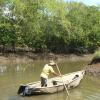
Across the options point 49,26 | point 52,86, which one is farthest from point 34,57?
point 52,86

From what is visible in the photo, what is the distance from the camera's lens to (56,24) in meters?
49.9

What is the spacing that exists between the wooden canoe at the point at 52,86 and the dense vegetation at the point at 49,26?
21432 millimetres

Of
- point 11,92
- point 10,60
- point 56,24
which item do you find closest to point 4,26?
point 10,60

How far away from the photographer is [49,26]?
49.4 meters

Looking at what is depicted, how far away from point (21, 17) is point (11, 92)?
79.6 ft

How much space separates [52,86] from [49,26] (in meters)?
27.8

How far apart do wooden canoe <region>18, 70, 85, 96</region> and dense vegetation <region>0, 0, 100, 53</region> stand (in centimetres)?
2143

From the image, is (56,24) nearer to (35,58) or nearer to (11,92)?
(35,58)

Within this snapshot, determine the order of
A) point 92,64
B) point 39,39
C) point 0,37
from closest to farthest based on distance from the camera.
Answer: point 92,64 < point 0,37 < point 39,39

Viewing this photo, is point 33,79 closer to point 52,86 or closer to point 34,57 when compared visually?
point 52,86

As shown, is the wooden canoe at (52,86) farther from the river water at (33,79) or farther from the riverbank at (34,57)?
the riverbank at (34,57)

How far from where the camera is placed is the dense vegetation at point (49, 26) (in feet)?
150

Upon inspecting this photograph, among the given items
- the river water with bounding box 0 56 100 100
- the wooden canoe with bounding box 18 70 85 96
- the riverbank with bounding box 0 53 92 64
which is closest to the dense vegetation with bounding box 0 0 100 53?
the riverbank with bounding box 0 53 92 64

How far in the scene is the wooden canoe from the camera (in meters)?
21.5
